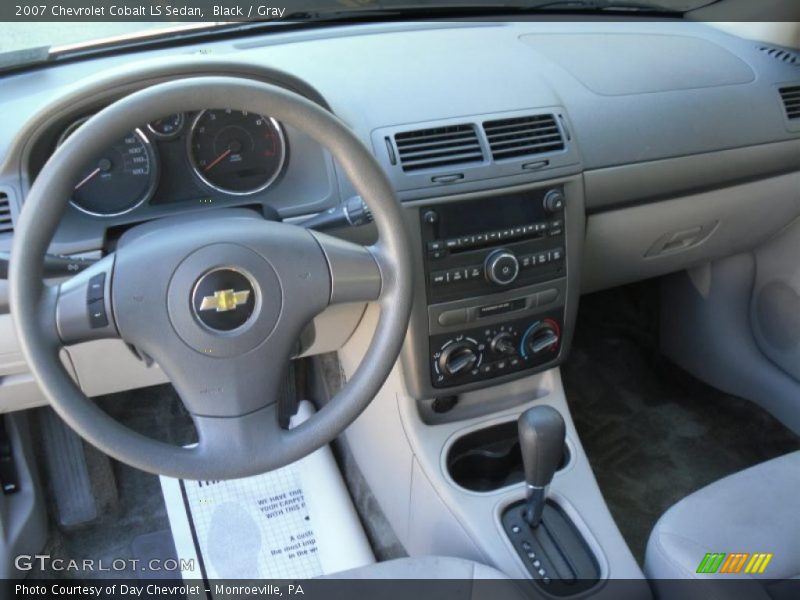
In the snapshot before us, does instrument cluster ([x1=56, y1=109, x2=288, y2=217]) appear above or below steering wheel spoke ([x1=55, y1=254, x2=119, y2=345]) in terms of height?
above

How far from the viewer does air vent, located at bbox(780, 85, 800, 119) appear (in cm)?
193

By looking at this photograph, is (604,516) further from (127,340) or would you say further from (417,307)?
(127,340)

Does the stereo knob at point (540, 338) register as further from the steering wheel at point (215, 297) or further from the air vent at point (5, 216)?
the air vent at point (5, 216)

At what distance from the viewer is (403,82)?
1575mm

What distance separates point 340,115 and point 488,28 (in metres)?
0.59

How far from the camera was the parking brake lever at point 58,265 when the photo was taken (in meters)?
1.16

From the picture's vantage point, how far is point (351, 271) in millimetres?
1185

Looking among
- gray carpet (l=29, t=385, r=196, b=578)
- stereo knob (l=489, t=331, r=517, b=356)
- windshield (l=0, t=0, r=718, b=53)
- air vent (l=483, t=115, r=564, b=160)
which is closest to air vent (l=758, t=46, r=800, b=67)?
windshield (l=0, t=0, r=718, b=53)

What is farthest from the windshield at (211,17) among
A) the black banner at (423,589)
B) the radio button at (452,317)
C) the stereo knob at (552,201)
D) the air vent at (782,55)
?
the black banner at (423,589)

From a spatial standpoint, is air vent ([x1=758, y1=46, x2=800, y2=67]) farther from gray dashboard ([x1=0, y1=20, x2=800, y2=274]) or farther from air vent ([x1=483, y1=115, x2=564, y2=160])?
air vent ([x1=483, y1=115, x2=564, y2=160])

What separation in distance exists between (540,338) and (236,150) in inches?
27.3

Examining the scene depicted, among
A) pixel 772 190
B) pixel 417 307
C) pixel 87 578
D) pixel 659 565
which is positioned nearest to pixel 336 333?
pixel 417 307

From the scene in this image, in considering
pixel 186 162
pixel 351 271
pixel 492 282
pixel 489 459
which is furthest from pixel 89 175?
pixel 489 459

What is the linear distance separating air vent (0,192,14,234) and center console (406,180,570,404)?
0.65 m
